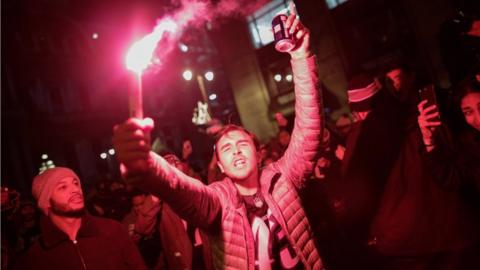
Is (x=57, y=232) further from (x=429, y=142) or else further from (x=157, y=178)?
(x=429, y=142)

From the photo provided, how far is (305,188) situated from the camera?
11.0 feet

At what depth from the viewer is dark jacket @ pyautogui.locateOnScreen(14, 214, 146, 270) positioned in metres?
3.22

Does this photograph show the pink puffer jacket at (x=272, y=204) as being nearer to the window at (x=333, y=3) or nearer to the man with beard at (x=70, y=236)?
the man with beard at (x=70, y=236)

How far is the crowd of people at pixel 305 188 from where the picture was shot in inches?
99.2

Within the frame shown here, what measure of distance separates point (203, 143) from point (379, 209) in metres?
30.9

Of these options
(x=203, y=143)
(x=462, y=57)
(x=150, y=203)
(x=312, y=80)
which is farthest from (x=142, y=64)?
(x=203, y=143)

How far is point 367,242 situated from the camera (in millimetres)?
3559

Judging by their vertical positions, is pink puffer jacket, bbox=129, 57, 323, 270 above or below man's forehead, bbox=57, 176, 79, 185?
below

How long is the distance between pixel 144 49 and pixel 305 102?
123cm

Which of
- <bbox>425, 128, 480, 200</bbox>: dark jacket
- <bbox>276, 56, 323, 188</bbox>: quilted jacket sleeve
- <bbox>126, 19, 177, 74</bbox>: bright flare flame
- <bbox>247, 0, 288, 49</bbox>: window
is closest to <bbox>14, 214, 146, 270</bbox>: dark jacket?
<bbox>276, 56, 323, 188</bbox>: quilted jacket sleeve

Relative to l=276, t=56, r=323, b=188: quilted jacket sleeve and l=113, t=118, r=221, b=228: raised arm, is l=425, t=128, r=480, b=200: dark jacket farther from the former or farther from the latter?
l=113, t=118, r=221, b=228: raised arm

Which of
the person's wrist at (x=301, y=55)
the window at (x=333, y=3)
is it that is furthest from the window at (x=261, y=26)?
the person's wrist at (x=301, y=55)

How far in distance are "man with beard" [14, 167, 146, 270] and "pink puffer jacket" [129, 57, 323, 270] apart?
129 cm

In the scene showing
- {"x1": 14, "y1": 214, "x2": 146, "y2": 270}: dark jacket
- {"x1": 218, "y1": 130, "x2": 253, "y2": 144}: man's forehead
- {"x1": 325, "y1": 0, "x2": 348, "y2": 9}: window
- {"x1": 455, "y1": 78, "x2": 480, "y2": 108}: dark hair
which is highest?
{"x1": 325, "y1": 0, "x2": 348, "y2": 9}: window
